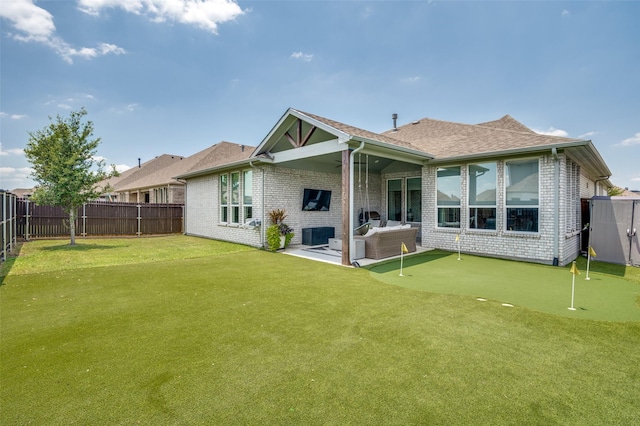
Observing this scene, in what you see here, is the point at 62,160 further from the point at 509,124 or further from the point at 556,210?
the point at 509,124

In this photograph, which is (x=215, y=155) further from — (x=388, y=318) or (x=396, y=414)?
(x=396, y=414)

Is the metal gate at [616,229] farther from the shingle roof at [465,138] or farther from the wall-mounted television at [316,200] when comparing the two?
the wall-mounted television at [316,200]

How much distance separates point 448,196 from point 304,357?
840 cm

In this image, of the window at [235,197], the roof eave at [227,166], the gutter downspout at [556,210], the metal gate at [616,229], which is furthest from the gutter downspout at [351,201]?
the metal gate at [616,229]

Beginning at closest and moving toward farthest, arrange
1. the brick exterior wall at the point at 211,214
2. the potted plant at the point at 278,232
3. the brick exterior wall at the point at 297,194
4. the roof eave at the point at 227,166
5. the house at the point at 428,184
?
the house at the point at 428,184, the potted plant at the point at 278,232, the roof eave at the point at 227,166, the brick exterior wall at the point at 297,194, the brick exterior wall at the point at 211,214

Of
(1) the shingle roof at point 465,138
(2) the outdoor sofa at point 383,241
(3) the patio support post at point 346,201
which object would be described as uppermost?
(1) the shingle roof at point 465,138

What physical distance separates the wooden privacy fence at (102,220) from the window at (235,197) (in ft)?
21.2

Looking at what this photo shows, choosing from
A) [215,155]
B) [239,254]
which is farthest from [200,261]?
[215,155]

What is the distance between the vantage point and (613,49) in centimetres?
1050

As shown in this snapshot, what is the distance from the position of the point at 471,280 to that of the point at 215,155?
1644 centimetres

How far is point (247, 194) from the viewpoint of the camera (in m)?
11.5

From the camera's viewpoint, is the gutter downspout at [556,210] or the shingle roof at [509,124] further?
the shingle roof at [509,124]

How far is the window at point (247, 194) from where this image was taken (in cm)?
1132

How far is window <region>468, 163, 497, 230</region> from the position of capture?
8844 mm
